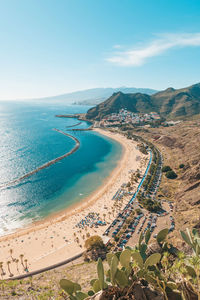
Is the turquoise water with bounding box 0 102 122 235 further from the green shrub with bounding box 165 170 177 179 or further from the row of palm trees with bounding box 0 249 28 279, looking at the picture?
the green shrub with bounding box 165 170 177 179

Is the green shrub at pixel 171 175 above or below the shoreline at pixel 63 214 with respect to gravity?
above

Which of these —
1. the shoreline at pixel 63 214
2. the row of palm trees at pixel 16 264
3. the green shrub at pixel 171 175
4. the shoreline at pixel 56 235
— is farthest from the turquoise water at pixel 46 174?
the green shrub at pixel 171 175

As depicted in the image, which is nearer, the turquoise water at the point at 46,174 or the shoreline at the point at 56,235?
the shoreline at the point at 56,235

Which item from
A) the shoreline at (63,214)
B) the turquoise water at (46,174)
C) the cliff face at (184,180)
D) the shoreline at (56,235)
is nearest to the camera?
the shoreline at (56,235)

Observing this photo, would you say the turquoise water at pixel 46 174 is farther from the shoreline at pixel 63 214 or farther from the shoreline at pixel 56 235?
the shoreline at pixel 56 235

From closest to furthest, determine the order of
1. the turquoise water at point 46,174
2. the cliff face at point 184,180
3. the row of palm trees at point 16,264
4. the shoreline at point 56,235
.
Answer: the row of palm trees at point 16,264, the shoreline at point 56,235, the cliff face at point 184,180, the turquoise water at point 46,174

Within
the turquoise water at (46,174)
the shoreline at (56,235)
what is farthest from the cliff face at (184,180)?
the turquoise water at (46,174)

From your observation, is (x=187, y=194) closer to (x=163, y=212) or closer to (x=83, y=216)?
(x=163, y=212)

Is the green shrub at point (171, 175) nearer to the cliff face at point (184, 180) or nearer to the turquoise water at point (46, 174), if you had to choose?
the cliff face at point (184, 180)

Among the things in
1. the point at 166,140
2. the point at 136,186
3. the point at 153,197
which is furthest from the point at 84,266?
the point at 166,140
